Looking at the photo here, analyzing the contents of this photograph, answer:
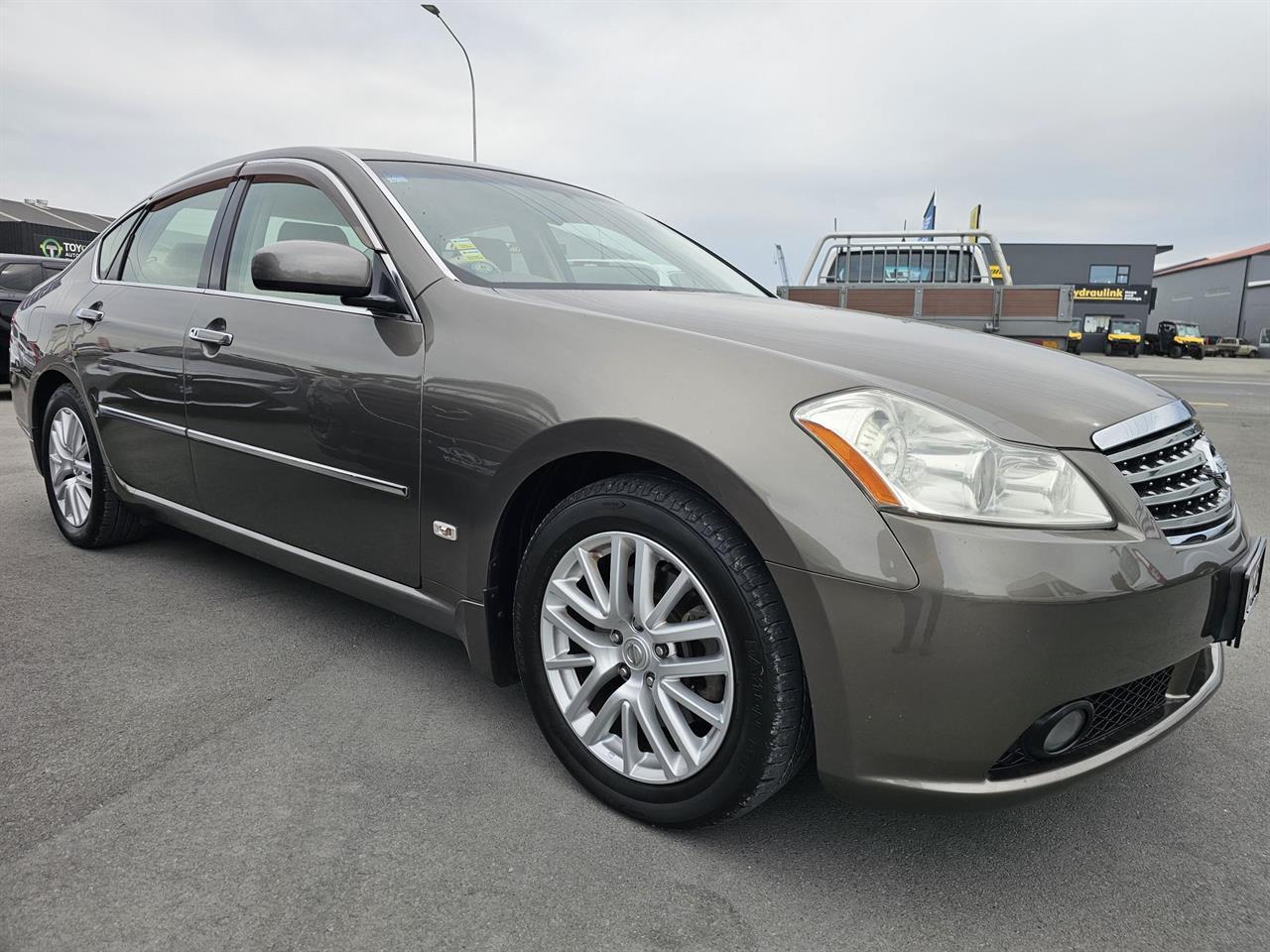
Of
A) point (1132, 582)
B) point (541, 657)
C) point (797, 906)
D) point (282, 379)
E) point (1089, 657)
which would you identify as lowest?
point (797, 906)

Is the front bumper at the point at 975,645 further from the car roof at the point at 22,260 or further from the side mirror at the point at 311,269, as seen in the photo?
the car roof at the point at 22,260

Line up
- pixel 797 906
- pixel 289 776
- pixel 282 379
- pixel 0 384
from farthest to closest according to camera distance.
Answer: pixel 0 384
pixel 282 379
pixel 289 776
pixel 797 906

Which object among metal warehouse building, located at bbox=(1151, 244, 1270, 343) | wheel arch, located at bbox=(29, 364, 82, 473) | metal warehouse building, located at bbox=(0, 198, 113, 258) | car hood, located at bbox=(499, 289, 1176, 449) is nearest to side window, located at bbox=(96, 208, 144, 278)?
wheel arch, located at bbox=(29, 364, 82, 473)

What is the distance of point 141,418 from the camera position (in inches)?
125

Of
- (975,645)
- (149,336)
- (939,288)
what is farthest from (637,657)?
(939,288)

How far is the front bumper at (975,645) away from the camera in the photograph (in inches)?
58.5

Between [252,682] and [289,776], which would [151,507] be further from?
[289,776]

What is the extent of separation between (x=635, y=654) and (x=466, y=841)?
53cm

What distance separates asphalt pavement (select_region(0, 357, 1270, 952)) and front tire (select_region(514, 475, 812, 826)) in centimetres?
15

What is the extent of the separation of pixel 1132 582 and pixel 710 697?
813 mm

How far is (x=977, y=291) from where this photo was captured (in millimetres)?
8938

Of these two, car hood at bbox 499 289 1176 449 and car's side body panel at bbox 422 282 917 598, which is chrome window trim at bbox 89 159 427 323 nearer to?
car's side body panel at bbox 422 282 917 598

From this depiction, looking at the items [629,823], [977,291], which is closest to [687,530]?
[629,823]

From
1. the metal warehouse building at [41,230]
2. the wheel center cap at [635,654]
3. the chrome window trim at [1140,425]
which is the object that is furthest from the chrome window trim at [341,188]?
the metal warehouse building at [41,230]
